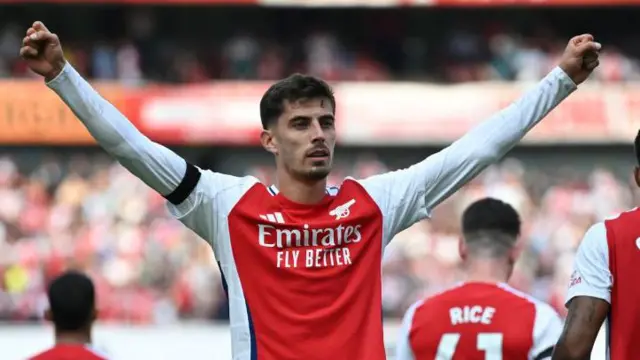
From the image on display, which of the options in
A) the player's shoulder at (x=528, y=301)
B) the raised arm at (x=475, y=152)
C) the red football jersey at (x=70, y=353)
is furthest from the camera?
the red football jersey at (x=70, y=353)

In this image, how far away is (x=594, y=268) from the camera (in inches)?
184

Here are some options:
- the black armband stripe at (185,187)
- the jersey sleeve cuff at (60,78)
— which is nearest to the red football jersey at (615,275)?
the black armband stripe at (185,187)

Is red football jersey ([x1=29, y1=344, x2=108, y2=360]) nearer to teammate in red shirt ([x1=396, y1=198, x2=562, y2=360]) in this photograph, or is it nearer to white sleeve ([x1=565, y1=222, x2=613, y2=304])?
teammate in red shirt ([x1=396, y1=198, x2=562, y2=360])

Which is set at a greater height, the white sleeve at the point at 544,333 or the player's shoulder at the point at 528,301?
the player's shoulder at the point at 528,301

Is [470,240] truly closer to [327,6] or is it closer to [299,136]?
[299,136]

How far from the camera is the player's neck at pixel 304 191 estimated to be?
488cm

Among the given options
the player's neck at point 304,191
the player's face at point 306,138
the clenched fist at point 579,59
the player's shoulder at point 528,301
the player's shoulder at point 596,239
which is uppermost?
the clenched fist at point 579,59

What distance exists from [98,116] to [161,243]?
1458 centimetres

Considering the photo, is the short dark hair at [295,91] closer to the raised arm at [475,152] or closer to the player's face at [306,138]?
the player's face at [306,138]

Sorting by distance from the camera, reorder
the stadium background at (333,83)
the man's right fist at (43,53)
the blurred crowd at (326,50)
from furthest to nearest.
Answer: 1. the blurred crowd at (326,50)
2. the stadium background at (333,83)
3. the man's right fist at (43,53)

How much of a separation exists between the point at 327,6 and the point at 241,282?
2086 centimetres

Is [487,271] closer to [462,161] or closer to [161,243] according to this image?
[462,161]

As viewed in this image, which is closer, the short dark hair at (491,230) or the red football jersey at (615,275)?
the red football jersey at (615,275)

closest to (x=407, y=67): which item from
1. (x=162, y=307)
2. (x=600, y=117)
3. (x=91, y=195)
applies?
(x=600, y=117)
